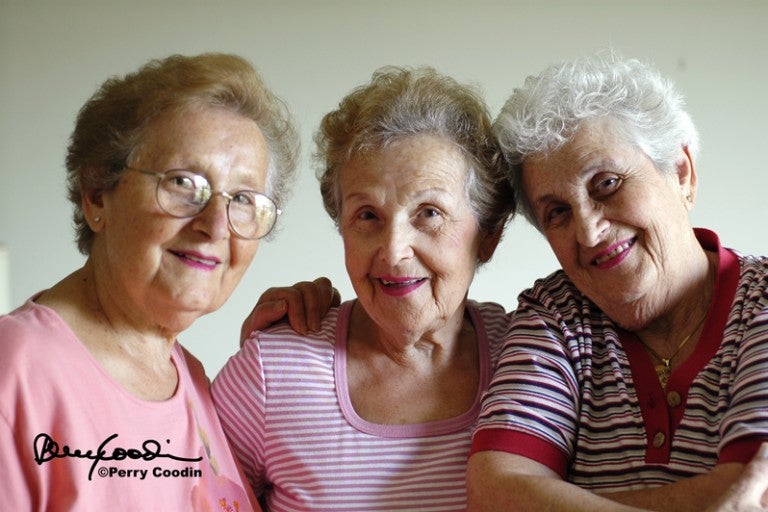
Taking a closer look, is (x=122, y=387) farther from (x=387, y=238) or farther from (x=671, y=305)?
(x=671, y=305)

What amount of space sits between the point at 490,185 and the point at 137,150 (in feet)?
2.31

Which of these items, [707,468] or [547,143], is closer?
[707,468]

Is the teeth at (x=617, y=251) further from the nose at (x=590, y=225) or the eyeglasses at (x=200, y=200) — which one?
the eyeglasses at (x=200, y=200)

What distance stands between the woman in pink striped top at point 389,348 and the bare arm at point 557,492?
0.17m

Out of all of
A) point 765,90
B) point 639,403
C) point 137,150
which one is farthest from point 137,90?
point 765,90

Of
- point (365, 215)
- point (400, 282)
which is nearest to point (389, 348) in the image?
point (400, 282)

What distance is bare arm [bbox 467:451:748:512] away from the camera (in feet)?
4.30

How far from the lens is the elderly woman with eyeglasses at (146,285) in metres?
1.27

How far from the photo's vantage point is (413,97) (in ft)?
5.60

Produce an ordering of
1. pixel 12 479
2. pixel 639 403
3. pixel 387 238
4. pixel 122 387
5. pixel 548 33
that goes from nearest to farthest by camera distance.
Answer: pixel 12 479
pixel 122 387
pixel 639 403
pixel 387 238
pixel 548 33

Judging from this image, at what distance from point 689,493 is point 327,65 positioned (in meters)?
2.26

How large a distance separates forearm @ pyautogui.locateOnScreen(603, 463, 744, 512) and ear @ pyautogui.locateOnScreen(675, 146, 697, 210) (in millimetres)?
542

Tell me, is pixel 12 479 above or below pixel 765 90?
below

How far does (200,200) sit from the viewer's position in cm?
143
